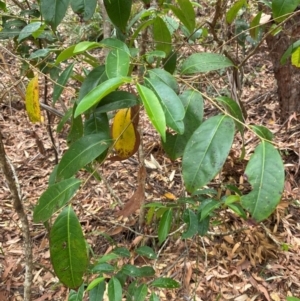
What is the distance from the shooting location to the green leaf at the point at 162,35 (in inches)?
42.0

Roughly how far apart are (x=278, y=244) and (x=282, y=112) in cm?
97

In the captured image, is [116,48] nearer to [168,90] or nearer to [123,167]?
[168,90]

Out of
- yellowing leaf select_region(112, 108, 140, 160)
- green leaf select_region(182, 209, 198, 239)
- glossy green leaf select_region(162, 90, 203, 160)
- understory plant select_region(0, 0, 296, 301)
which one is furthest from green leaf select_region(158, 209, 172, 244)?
glossy green leaf select_region(162, 90, 203, 160)

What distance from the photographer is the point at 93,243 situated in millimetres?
1829

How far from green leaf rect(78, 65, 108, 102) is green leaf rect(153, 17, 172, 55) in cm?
29

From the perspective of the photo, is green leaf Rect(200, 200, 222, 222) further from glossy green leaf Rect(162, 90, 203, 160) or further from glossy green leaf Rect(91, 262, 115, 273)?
glossy green leaf Rect(162, 90, 203, 160)

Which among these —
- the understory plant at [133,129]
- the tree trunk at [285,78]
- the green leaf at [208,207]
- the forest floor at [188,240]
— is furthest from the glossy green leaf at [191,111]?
the tree trunk at [285,78]

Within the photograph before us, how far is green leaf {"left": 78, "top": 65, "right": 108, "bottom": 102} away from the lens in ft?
2.66

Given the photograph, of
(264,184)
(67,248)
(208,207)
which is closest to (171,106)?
(264,184)

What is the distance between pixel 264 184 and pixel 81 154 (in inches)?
14.5

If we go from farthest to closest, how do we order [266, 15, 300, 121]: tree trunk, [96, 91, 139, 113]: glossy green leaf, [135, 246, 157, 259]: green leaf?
[266, 15, 300, 121]: tree trunk, [135, 246, 157, 259]: green leaf, [96, 91, 139, 113]: glossy green leaf

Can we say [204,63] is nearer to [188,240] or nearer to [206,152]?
[206,152]

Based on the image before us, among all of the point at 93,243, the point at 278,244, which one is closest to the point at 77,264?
the point at 93,243

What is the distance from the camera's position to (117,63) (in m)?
Result: 0.70
